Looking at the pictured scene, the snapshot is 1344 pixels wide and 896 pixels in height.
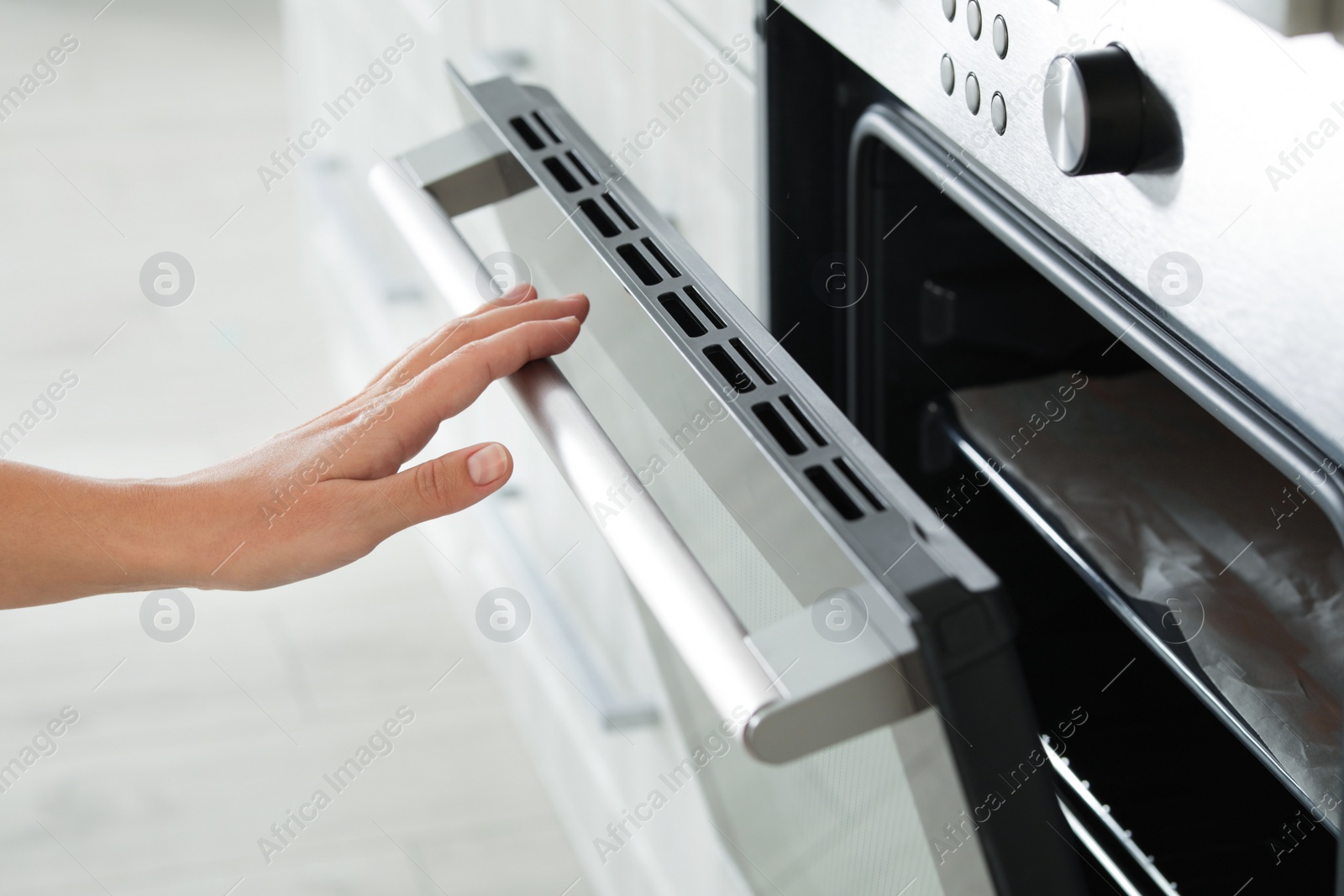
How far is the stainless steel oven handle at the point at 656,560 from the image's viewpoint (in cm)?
39

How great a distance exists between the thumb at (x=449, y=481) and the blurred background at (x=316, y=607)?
0.26 metres

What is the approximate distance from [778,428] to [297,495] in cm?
30

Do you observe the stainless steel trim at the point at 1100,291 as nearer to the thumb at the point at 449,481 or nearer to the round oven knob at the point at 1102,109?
the round oven knob at the point at 1102,109

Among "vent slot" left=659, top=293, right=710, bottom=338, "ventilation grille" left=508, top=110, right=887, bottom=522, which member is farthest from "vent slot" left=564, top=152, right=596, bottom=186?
"vent slot" left=659, top=293, right=710, bottom=338

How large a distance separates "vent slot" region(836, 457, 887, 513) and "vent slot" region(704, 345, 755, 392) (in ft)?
0.17

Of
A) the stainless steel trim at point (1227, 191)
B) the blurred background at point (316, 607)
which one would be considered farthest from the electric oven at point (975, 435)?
the blurred background at point (316, 607)

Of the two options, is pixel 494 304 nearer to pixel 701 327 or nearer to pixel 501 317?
pixel 501 317

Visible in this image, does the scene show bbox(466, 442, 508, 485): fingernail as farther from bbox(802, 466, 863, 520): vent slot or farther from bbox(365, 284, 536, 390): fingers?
bbox(802, 466, 863, 520): vent slot

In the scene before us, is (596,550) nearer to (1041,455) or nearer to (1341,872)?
(1041,455)

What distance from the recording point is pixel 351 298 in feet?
7.04

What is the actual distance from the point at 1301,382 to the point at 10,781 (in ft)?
5.84

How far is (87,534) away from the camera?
0.71 m

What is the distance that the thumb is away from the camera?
0.61 m

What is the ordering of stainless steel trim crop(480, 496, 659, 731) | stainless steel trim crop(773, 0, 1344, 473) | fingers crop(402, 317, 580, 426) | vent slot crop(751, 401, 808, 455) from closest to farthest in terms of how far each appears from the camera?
stainless steel trim crop(773, 0, 1344, 473)
vent slot crop(751, 401, 808, 455)
fingers crop(402, 317, 580, 426)
stainless steel trim crop(480, 496, 659, 731)
